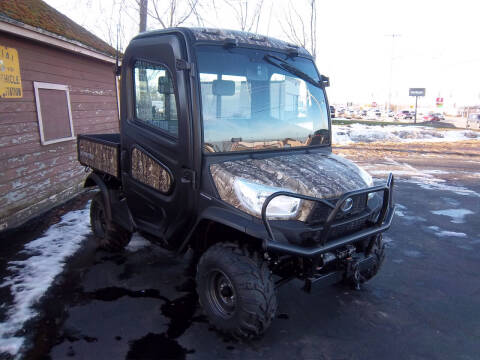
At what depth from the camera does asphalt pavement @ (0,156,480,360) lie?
3020 millimetres

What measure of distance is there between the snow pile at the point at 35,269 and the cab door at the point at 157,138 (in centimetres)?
122

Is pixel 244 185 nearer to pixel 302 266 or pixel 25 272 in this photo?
pixel 302 266

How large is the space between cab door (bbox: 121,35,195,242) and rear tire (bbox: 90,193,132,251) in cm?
69

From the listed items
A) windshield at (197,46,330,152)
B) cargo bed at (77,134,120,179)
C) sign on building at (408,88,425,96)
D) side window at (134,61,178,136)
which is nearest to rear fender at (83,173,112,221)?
cargo bed at (77,134,120,179)

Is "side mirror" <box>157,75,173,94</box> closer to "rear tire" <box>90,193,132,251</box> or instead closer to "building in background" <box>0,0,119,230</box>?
"rear tire" <box>90,193,132,251</box>

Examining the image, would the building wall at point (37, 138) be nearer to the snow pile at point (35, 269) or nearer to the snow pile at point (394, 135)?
the snow pile at point (35, 269)

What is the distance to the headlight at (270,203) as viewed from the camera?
2881 millimetres

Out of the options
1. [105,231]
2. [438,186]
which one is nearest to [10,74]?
[105,231]

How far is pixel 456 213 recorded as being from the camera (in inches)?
272

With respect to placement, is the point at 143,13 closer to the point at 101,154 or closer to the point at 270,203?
the point at 101,154

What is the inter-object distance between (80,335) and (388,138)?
766 inches

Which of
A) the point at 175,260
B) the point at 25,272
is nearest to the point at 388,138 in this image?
the point at 175,260

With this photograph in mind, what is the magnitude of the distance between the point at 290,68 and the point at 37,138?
5090 millimetres

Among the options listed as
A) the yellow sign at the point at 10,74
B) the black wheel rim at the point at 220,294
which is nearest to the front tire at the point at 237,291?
the black wheel rim at the point at 220,294
